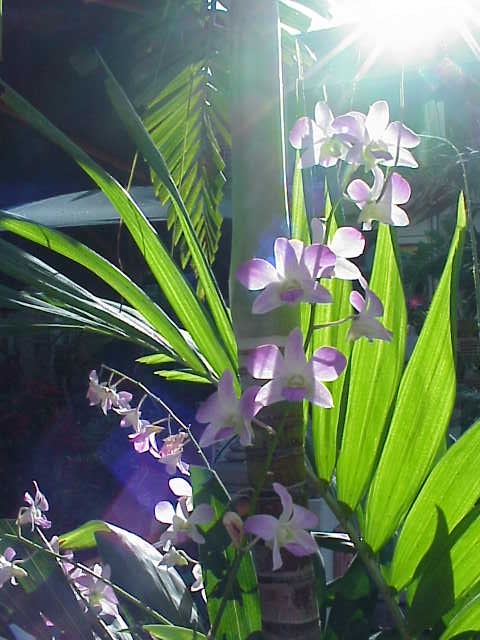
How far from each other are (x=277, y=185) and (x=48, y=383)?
11.2 feet

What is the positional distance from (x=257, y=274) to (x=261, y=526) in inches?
6.5

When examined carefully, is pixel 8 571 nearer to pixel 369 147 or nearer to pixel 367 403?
pixel 367 403

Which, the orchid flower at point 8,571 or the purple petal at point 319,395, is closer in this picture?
the purple petal at point 319,395

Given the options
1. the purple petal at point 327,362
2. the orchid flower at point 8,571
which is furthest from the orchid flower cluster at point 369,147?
the orchid flower at point 8,571

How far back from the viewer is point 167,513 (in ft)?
2.26

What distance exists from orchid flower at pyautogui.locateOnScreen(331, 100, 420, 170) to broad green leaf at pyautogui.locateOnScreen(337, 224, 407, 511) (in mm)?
147

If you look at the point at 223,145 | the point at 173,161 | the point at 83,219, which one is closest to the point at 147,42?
the point at 223,145

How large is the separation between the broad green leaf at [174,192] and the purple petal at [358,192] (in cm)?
19

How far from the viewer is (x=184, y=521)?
2.17ft

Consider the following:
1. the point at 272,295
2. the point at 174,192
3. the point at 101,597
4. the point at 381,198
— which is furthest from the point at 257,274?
the point at 101,597

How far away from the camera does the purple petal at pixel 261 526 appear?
53 cm

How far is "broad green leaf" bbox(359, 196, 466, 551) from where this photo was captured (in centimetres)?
67

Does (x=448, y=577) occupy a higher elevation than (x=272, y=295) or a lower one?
lower

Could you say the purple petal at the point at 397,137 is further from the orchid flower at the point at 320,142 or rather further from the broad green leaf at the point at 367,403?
the broad green leaf at the point at 367,403
